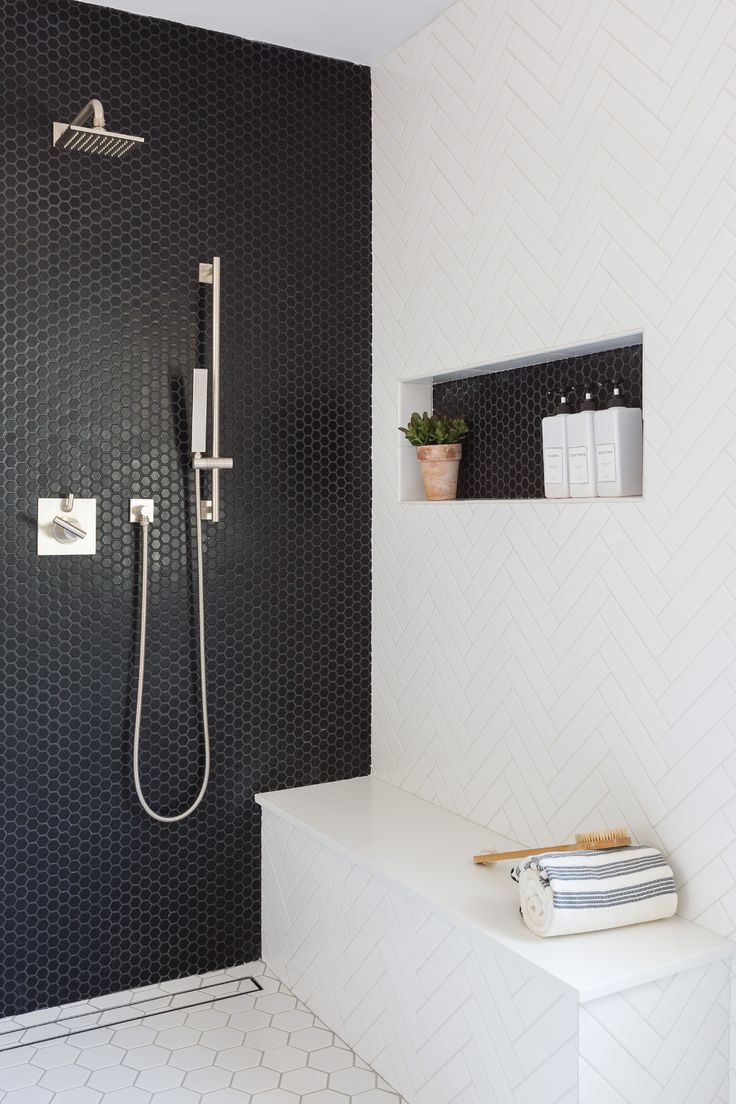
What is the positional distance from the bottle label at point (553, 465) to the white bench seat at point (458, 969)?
36.1 inches

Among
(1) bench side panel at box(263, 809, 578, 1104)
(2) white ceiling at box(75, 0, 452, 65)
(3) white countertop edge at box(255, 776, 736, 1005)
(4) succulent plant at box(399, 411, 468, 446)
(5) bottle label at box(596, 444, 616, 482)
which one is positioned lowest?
(1) bench side panel at box(263, 809, 578, 1104)

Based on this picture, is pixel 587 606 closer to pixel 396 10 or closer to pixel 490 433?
pixel 490 433

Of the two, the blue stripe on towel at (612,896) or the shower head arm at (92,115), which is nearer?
the blue stripe on towel at (612,896)

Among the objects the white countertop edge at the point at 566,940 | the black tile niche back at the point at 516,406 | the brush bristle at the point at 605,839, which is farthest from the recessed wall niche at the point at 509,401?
the white countertop edge at the point at 566,940

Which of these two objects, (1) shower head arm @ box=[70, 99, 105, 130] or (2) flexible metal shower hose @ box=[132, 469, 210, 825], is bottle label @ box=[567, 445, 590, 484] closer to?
(2) flexible metal shower hose @ box=[132, 469, 210, 825]

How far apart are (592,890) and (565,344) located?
1.20 meters

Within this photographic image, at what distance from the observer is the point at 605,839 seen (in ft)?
6.64

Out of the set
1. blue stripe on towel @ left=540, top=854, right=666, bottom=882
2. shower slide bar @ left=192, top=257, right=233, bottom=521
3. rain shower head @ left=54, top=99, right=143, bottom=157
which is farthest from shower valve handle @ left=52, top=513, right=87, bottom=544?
blue stripe on towel @ left=540, top=854, right=666, bottom=882

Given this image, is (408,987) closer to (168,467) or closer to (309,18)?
(168,467)

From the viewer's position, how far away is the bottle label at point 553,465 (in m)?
2.34

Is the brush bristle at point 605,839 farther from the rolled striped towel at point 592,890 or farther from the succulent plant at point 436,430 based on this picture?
the succulent plant at point 436,430

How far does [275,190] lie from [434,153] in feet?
1.59

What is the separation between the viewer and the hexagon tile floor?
7.32ft

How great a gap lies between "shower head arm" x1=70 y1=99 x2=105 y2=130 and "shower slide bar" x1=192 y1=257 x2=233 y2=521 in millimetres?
461
